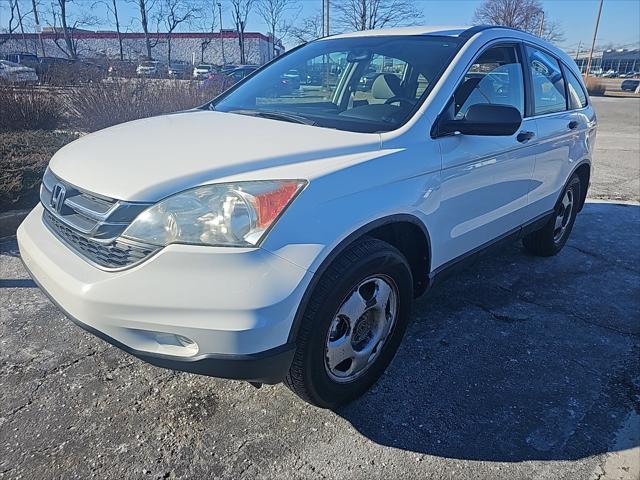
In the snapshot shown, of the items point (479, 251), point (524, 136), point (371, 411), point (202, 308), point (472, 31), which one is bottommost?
point (371, 411)

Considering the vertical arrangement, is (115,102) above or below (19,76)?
below

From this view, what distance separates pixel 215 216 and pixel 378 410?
1.32 m

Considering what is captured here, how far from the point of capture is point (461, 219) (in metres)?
2.92

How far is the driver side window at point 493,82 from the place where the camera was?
9.50 feet

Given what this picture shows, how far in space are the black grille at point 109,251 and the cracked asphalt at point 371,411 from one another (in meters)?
0.85

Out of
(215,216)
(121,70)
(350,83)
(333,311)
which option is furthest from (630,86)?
(215,216)

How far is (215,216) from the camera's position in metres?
1.88

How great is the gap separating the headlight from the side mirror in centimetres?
119

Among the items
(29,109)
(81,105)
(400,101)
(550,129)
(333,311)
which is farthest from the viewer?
(81,105)

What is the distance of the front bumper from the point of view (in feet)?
5.93

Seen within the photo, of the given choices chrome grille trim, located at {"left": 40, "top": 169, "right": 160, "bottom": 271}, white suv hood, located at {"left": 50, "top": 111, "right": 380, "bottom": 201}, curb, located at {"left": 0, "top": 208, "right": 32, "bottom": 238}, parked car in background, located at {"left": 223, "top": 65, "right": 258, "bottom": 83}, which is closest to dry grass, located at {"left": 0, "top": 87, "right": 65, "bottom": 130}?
parked car in background, located at {"left": 223, "top": 65, "right": 258, "bottom": 83}

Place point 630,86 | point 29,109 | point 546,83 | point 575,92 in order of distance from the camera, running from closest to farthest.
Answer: point 546,83 < point 575,92 < point 29,109 < point 630,86

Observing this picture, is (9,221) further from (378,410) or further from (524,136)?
(524,136)

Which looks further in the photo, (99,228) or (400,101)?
(400,101)
